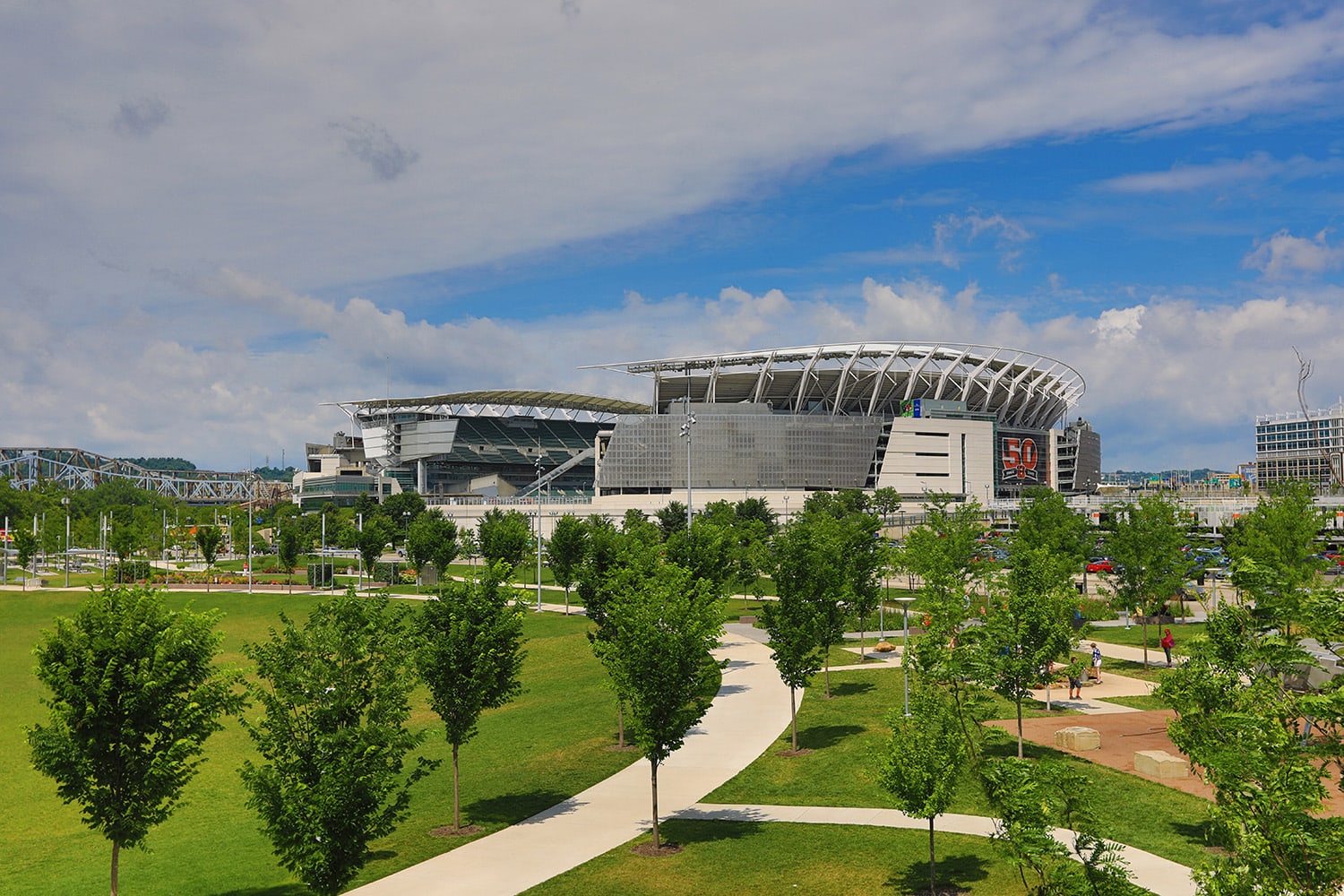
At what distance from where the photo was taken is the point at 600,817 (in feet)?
93.9

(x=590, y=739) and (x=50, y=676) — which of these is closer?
(x=50, y=676)

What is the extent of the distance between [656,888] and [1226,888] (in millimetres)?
13772

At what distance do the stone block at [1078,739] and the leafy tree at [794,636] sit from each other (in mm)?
8607

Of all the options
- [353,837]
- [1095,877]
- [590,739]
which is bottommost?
[590,739]

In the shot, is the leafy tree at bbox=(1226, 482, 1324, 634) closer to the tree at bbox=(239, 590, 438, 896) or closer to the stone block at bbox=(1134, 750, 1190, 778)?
the stone block at bbox=(1134, 750, 1190, 778)

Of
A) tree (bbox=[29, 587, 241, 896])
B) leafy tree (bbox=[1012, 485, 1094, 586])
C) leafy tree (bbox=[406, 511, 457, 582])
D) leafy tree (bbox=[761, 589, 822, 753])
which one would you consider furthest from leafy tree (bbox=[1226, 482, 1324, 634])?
leafy tree (bbox=[406, 511, 457, 582])

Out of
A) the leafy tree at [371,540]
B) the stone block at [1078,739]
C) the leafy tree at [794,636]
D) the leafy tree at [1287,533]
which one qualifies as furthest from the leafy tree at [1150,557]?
the leafy tree at [371,540]

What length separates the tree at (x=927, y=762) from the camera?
20.9m

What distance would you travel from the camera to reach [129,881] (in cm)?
2353

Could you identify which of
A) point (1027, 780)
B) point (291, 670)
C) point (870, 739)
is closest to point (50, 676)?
point (291, 670)

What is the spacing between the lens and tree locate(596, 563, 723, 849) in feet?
86.3

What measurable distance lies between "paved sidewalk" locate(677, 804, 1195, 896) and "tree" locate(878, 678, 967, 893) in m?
2.57

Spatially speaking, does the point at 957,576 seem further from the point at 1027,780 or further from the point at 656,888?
the point at 1027,780

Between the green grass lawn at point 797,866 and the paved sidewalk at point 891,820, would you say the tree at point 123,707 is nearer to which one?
the green grass lawn at point 797,866
